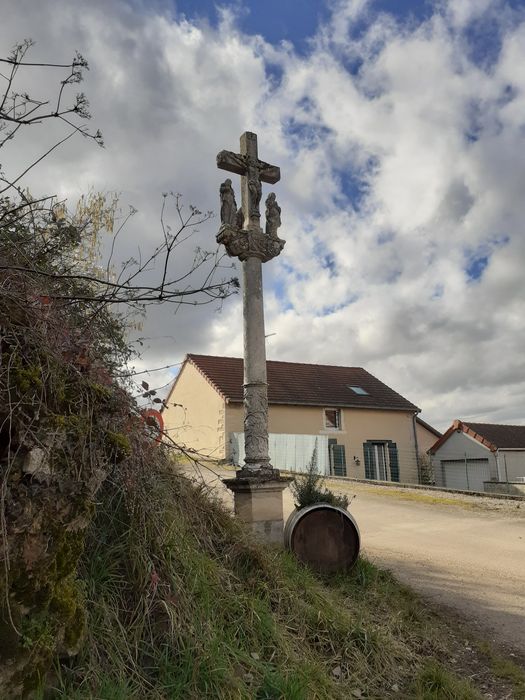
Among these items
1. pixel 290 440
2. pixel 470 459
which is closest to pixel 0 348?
pixel 290 440

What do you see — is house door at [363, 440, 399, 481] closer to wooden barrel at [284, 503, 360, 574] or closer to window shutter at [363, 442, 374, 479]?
window shutter at [363, 442, 374, 479]

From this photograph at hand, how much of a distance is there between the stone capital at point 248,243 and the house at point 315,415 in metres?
15.5

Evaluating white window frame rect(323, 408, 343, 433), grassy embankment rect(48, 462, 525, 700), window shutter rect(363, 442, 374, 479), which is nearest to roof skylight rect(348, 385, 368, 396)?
white window frame rect(323, 408, 343, 433)

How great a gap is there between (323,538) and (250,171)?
4.59 m

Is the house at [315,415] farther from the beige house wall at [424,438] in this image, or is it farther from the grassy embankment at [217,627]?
the grassy embankment at [217,627]

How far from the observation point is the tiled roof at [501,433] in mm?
30312

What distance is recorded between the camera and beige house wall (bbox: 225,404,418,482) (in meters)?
24.8

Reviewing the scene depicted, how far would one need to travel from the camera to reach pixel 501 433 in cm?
3188

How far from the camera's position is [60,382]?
274cm

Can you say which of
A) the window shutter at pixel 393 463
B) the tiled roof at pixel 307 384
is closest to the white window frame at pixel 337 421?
the tiled roof at pixel 307 384

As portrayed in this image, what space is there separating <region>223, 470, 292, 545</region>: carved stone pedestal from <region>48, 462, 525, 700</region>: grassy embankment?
1180 mm

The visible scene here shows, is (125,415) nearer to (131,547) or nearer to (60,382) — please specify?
(60,382)

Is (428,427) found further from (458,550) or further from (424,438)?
(458,550)

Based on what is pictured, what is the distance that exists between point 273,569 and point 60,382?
2470 millimetres
